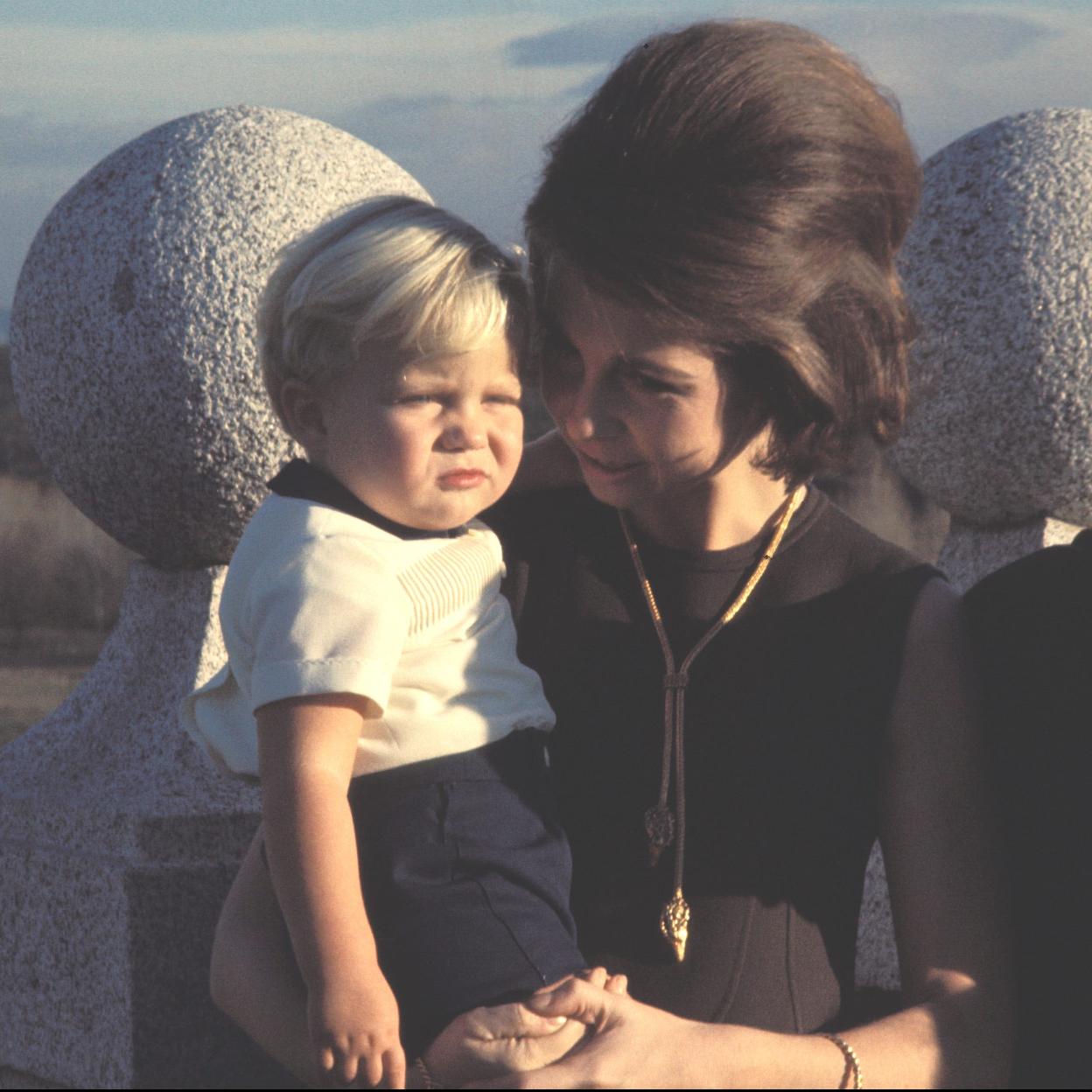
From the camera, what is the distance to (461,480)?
2.54m

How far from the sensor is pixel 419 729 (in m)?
2.42

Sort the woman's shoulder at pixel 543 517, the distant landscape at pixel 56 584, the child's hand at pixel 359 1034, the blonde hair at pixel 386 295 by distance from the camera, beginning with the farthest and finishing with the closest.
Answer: the distant landscape at pixel 56 584 < the woman's shoulder at pixel 543 517 < the blonde hair at pixel 386 295 < the child's hand at pixel 359 1034

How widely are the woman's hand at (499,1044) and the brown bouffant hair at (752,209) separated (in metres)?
1.05

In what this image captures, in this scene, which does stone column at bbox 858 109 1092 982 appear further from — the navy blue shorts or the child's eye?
the navy blue shorts

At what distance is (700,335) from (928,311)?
1.75 m

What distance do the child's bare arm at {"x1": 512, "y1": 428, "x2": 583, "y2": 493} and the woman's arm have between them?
0.73 metres

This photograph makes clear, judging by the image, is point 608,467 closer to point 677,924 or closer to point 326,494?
point 326,494

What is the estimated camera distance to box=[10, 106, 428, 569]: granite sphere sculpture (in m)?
4.04

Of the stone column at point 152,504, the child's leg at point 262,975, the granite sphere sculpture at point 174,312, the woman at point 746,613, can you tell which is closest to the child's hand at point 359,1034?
the child's leg at point 262,975

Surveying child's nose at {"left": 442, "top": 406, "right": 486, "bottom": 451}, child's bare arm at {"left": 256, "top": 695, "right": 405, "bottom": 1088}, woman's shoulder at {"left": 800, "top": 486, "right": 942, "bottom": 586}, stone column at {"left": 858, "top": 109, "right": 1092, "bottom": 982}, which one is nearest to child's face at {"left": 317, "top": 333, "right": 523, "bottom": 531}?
child's nose at {"left": 442, "top": 406, "right": 486, "bottom": 451}

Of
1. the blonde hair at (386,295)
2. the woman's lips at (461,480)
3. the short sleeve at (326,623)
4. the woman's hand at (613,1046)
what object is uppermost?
the blonde hair at (386,295)

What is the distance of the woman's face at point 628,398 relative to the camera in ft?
8.43

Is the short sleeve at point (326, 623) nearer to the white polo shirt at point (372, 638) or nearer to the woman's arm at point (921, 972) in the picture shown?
the white polo shirt at point (372, 638)

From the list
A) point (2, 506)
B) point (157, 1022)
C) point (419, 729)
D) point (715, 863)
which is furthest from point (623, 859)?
point (2, 506)
